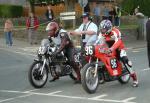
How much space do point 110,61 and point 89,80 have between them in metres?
0.83

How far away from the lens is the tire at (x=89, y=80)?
1131 centimetres

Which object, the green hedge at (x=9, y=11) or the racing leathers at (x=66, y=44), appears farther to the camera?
the green hedge at (x=9, y=11)

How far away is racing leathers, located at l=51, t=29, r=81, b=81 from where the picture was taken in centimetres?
1294

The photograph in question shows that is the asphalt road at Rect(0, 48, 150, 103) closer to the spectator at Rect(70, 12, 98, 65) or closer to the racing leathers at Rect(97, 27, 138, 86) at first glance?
the racing leathers at Rect(97, 27, 138, 86)

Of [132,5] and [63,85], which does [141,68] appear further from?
[132,5]

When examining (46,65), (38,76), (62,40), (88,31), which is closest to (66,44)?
(62,40)

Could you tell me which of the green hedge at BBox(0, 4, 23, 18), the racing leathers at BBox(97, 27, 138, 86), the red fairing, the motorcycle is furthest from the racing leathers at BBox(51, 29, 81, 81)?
the green hedge at BBox(0, 4, 23, 18)

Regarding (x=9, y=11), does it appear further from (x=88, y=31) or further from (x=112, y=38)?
(x=112, y=38)

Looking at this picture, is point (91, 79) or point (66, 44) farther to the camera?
point (66, 44)

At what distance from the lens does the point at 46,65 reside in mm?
12602

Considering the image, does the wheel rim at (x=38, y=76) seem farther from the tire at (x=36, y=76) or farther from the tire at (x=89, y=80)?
the tire at (x=89, y=80)

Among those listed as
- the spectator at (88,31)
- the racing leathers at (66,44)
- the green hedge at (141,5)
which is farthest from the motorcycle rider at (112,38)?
the green hedge at (141,5)

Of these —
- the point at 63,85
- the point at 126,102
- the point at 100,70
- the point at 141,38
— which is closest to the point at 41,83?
the point at 63,85

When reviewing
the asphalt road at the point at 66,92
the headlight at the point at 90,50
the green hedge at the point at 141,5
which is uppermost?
the green hedge at the point at 141,5
